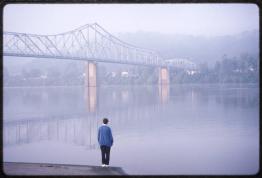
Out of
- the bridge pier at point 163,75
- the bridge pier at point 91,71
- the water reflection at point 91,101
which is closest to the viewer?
the water reflection at point 91,101

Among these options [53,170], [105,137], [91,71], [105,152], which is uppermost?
[91,71]

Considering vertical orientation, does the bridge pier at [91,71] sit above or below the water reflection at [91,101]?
above

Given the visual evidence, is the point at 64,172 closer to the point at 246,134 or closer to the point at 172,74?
the point at 246,134

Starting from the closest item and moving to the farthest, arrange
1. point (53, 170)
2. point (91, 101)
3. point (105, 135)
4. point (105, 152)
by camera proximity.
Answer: point (53, 170), point (105, 135), point (105, 152), point (91, 101)

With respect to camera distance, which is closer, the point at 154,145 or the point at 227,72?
the point at 154,145

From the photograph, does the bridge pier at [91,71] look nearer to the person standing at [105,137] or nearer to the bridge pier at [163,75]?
the bridge pier at [163,75]

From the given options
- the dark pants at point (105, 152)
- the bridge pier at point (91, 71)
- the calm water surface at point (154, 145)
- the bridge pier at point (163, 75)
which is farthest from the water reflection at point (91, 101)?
the dark pants at point (105, 152)

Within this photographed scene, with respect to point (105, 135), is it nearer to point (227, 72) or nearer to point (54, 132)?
point (54, 132)

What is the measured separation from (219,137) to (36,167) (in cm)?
535

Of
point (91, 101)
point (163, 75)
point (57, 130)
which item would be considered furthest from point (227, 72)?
point (57, 130)

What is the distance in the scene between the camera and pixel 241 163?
6.04 metres

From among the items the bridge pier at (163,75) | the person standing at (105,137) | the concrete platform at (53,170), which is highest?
the bridge pier at (163,75)

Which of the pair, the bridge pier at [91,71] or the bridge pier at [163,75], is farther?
the bridge pier at [163,75]

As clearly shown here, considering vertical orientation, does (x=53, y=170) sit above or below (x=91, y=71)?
below
